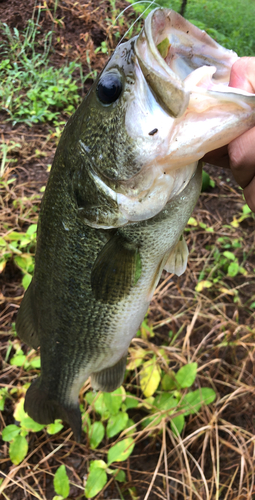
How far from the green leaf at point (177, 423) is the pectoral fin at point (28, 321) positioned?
834 millimetres

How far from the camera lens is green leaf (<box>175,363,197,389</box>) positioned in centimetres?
171

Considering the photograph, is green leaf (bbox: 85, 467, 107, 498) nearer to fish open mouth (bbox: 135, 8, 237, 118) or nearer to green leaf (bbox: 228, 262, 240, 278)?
green leaf (bbox: 228, 262, 240, 278)

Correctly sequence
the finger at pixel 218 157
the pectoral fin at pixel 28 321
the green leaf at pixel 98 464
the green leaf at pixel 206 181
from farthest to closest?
the green leaf at pixel 206 181 < the green leaf at pixel 98 464 < the pectoral fin at pixel 28 321 < the finger at pixel 218 157

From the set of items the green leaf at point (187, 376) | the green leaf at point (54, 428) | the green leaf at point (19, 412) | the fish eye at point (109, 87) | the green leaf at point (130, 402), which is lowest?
the green leaf at point (54, 428)

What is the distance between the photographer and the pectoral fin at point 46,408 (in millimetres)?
1486

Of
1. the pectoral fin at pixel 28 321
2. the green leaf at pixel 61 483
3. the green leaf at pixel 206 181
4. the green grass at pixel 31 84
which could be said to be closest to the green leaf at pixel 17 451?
the green leaf at pixel 61 483

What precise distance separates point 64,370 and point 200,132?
1105 mm

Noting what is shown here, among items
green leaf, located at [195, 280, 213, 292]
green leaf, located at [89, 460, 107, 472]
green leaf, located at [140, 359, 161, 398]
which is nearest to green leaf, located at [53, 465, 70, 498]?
green leaf, located at [89, 460, 107, 472]

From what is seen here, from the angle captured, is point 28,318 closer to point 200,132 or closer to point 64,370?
point 64,370

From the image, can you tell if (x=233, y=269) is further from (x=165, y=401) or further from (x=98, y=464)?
(x=98, y=464)

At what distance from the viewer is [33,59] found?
3.54 meters

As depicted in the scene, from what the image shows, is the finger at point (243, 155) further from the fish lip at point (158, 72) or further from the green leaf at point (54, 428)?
the green leaf at point (54, 428)

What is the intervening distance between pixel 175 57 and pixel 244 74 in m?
0.18

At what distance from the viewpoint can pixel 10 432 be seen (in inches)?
Answer: 66.1
